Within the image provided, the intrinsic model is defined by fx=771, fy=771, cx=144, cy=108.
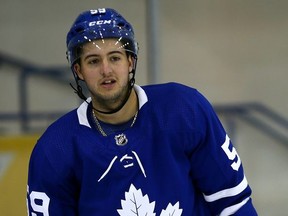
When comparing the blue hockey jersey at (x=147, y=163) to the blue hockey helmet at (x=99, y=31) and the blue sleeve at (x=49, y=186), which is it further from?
the blue hockey helmet at (x=99, y=31)

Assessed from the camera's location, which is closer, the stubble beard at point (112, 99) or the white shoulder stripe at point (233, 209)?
the stubble beard at point (112, 99)

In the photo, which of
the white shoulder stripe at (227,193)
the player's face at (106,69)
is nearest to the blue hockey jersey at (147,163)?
the white shoulder stripe at (227,193)

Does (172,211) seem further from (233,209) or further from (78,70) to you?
(78,70)

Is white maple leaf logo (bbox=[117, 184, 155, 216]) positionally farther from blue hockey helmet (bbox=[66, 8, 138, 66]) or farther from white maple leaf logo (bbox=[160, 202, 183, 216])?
blue hockey helmet (bbox=[66, 8, 138, 66])

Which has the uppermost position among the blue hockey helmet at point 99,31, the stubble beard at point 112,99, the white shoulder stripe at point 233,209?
the blue hockey helmet at point 99,31

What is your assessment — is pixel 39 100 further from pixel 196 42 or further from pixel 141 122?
pixel 141 122

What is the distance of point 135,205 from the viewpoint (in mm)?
1871

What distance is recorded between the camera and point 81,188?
6.23 ft

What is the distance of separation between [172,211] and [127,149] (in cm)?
19

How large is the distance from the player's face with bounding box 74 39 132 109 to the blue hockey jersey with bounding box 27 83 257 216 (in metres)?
0.10

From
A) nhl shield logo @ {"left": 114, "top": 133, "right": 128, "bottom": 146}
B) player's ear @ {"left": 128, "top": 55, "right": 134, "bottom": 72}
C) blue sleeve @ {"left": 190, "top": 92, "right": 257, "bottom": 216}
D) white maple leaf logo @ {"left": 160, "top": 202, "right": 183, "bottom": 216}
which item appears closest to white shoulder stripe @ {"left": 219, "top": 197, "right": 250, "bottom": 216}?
blue sleeve @ {"left": 190, "top": 92, "right": 257, "bottom": 216}

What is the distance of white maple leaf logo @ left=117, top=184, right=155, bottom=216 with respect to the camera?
186cm

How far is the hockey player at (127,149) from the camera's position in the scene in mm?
1849

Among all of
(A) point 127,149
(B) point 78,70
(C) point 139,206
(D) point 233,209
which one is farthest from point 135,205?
(B) point 78,70
